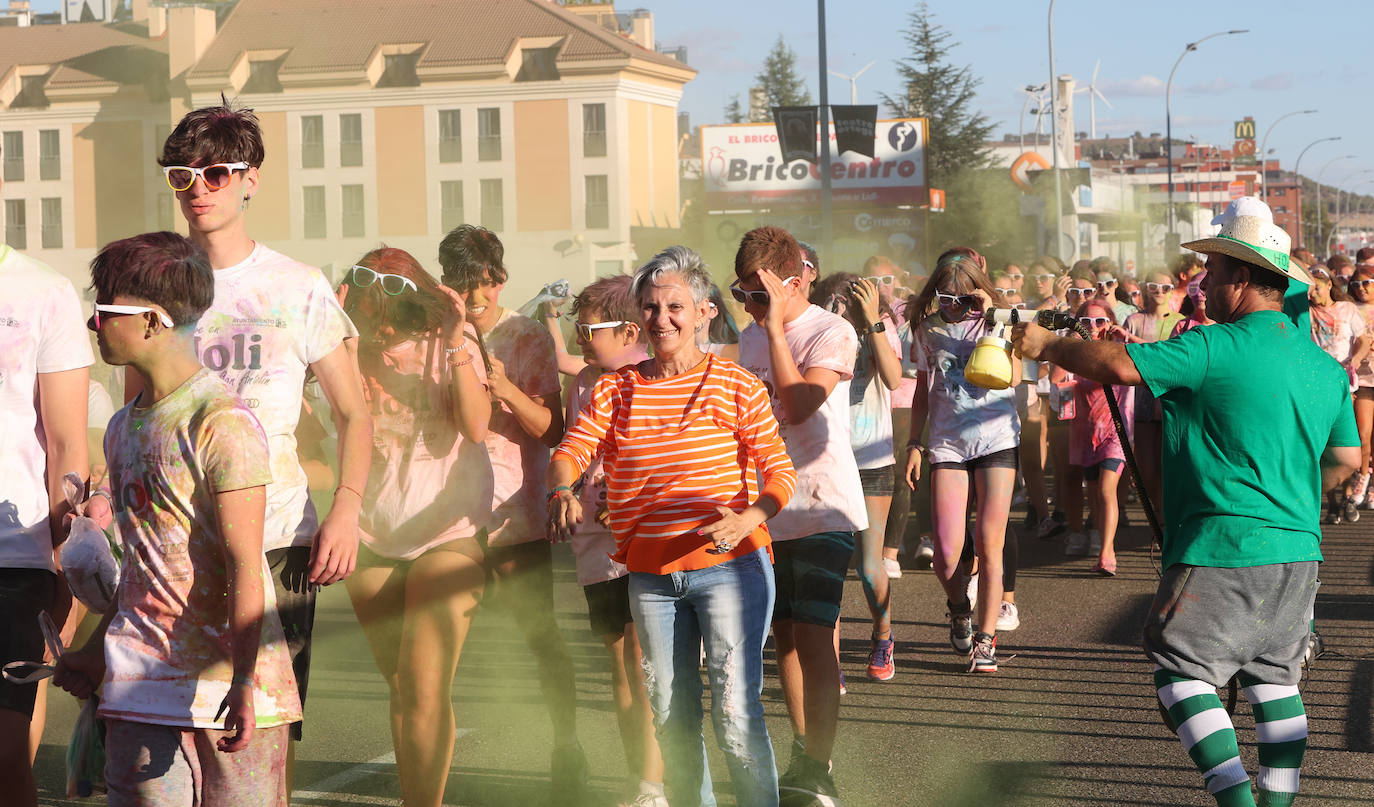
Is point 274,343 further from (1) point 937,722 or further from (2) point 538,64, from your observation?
(2) point 538,64

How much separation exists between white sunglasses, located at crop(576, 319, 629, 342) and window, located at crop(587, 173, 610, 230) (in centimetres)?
5991

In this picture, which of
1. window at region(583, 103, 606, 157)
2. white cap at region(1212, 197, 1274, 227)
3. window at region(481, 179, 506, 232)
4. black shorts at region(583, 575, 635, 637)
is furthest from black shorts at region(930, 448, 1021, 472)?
window at region(481, 179, 506, 232)

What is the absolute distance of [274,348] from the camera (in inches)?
146

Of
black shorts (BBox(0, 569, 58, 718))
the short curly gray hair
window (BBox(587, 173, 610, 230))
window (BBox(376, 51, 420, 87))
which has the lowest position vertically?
black shorts (BBox(0, 569, 58, 718))

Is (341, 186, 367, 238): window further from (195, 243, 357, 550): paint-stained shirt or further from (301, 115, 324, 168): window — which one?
(195, 243, 357, 550): paint-stained shirt

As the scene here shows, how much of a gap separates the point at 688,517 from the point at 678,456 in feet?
0.54

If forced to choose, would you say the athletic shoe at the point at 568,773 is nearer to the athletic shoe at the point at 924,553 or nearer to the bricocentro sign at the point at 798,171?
the athletic shoe at the point at 924,553

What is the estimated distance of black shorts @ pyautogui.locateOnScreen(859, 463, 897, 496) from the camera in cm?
693

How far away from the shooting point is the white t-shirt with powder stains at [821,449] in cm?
498

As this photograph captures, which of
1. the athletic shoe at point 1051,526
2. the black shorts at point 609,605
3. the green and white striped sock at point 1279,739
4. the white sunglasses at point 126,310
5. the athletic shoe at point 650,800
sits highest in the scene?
the white sunglasses at point 126,310

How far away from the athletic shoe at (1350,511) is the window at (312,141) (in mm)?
61094

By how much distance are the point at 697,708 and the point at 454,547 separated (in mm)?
925

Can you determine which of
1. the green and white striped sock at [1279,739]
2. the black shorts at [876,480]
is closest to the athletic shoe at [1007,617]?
the black shorts at [876,480]

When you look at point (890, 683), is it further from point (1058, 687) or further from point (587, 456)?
point (587, 456)
